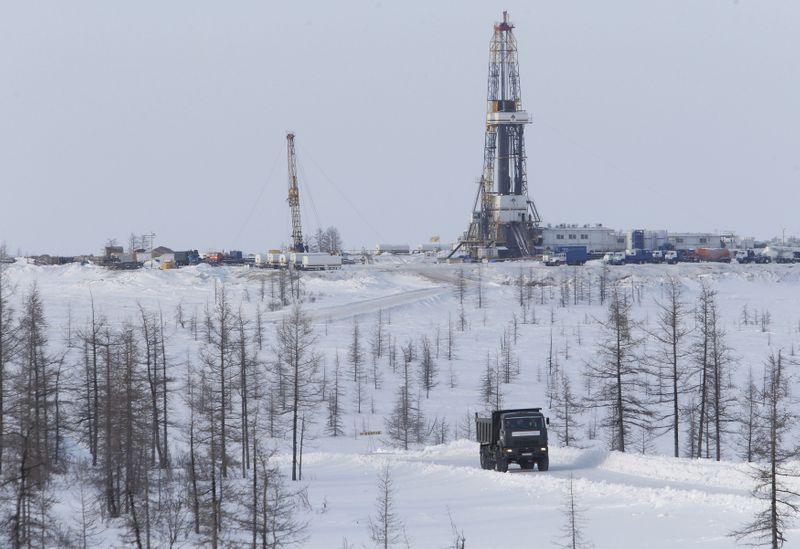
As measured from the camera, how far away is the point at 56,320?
110m

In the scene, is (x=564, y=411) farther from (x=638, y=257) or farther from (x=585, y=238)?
(x=585, y=238)

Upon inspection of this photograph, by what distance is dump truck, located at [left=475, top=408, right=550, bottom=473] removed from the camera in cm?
3797

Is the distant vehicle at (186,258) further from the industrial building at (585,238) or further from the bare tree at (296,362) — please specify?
the bare tree at (296,362)

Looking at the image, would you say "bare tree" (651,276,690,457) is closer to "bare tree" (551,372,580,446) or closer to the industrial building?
"bare tree" (551,372,580,446)

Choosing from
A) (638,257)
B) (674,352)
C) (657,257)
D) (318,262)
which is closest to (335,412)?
(674,352)

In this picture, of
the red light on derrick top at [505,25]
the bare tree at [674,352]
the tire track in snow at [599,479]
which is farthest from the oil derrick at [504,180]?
the tire track in snow at [599,479]

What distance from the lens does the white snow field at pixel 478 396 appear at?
97.5ft

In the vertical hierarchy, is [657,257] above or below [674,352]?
above

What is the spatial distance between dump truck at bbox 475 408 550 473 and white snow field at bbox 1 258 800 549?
0.61m

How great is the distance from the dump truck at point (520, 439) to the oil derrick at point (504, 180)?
121 meters

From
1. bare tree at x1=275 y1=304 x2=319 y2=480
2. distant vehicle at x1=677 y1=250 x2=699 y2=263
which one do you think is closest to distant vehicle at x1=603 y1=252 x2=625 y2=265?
distant vehicle at x1=677 y1=250 x2=699 y2=263

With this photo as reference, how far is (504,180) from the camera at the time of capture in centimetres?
15888

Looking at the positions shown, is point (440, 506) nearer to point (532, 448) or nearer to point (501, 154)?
point (532, 448)

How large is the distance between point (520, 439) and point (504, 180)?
4853 inches
